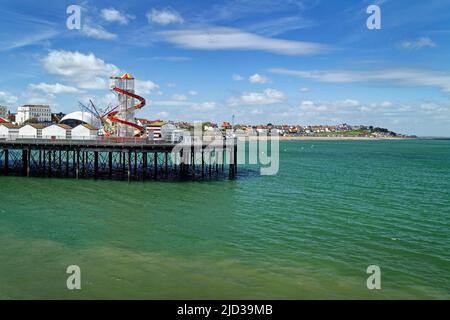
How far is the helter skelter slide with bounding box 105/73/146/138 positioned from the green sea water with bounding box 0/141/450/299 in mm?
15293

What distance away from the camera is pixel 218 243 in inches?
760

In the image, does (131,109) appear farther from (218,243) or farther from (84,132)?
(218,243)

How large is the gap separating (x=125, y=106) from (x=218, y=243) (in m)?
32.7

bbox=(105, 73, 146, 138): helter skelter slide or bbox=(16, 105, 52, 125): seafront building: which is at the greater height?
bbox=(16, 105, 52, 125): seafront building

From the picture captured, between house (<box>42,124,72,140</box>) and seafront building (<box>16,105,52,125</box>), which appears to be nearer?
house (<box>42,124,72,140</box>)

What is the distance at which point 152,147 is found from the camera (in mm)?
39406

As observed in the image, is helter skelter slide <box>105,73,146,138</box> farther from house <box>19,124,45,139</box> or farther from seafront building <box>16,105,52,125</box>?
seafront building <box>16,105,52,125</box>

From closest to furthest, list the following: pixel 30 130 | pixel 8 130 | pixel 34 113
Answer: pixel 8 130 → pixel 30 130 → pixel 34 113

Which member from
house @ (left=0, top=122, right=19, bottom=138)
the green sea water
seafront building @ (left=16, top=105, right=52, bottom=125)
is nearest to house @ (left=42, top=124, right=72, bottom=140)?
house @ (left=0, top=122, right=19, bottom=138)

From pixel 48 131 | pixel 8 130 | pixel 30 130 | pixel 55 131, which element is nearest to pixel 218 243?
pixel 55 131

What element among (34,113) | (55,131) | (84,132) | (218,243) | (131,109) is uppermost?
(34,113)

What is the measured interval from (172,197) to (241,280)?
16.9 meters

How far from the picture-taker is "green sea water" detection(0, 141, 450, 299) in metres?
14.2

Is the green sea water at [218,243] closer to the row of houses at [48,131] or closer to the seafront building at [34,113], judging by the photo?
the row of houses at [48,131]
